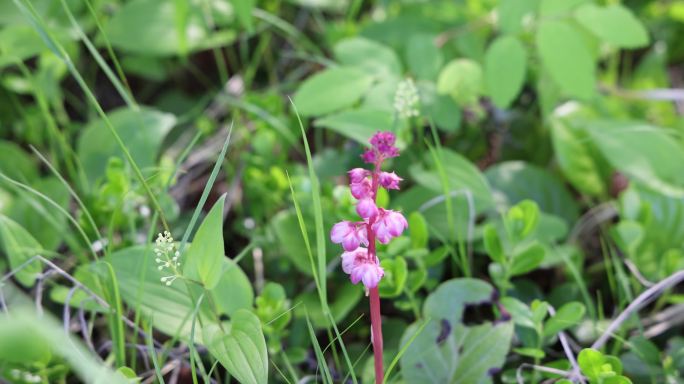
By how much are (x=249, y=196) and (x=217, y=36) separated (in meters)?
0.55

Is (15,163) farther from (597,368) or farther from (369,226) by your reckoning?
(597,368)

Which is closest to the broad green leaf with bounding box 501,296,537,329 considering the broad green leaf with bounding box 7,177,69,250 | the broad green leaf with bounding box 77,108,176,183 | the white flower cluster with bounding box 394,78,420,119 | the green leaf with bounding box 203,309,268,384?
the white flower cluster with bounding box 394,78,420,119

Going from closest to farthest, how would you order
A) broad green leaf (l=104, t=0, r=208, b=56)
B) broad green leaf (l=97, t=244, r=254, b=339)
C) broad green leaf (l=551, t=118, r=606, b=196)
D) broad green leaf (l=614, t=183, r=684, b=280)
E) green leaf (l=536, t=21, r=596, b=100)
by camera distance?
broad green leaf (l=97, t=244, r=254, b=339)
broad green leaf (l=614, t=183, r=684, b=280)
green leaf (l=536, t=21, r=596, b=100)
broad green leaf (l=551, t=118, r=606, b=196)
broad green leaf (l=104, t=0, r=208, b=56)

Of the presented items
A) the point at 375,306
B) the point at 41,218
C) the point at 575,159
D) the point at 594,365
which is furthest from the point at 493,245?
the point at 41,218

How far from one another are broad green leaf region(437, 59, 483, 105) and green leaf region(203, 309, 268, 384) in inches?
32.0

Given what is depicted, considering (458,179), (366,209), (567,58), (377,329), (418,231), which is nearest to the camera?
(366,209)

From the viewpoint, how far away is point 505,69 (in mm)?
1541

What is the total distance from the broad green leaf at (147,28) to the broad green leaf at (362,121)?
641mm

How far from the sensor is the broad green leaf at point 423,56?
164 centimetres

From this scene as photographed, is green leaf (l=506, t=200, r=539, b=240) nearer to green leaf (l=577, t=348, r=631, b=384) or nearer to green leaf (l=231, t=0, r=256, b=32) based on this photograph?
green leaf (l=577, t=348, r=631, b=384)

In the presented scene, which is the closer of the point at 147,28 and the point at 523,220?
the point at 523,220

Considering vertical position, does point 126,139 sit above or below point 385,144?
below

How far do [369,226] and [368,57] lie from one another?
79cm

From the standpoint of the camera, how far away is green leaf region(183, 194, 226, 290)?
907mm
